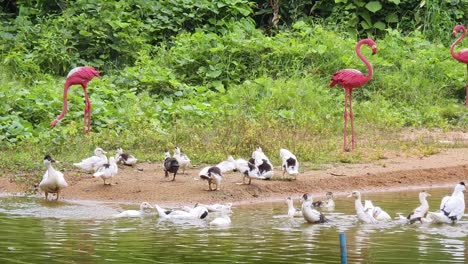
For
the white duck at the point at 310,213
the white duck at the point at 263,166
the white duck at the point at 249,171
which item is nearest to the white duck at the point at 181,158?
the white duck at the point at 249,171

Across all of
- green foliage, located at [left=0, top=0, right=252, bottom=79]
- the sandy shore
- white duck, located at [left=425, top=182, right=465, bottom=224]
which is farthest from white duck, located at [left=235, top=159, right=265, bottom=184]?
green foliage, located at [left=0, top=0, right=252, bottom=79]

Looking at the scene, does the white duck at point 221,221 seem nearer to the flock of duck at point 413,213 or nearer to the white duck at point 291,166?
the flock of duck at point 413,213

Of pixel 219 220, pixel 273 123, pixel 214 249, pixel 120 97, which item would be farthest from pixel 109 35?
pixel 214 249

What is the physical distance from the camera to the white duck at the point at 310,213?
38.8 feet

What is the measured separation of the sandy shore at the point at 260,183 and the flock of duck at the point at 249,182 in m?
0.17

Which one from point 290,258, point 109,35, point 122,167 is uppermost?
point 109,35

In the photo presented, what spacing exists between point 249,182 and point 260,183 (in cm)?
16

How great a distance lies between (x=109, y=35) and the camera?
70.3 ft

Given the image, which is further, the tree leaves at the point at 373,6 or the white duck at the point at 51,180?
the tree leaves at the point at 373,6

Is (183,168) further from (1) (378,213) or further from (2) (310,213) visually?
(1) (378,213)

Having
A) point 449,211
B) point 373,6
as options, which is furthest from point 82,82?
point 373,6

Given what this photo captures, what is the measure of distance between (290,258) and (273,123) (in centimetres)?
729

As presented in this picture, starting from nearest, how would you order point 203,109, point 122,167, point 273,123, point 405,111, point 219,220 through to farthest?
point 219,220 → point 122,167 → point 273,123 → point 203,109 → point 405,111

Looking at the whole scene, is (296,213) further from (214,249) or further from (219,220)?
(214,249)
